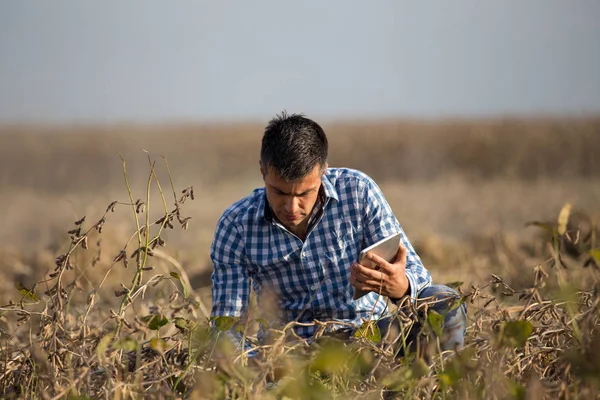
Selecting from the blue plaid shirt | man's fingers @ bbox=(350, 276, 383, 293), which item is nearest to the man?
the blue plaid shirt

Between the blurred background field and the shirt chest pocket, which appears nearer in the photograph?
the shirt chest pocket

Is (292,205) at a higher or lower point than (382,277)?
higher

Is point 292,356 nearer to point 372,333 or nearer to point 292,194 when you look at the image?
point 372,333

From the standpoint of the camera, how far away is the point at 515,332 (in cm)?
231

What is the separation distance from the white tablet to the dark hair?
401 millimetres

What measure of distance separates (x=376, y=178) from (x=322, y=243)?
2235cm

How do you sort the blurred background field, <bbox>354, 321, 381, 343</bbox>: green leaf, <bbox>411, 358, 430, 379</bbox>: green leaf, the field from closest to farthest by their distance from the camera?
<bbox>411, 358, 430, 379</bbox>: green leaf
the field
<bbox>354, 321, 381, 343</bbox>: green leaf
the blurred background field

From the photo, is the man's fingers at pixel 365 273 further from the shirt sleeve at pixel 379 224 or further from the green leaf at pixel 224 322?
the green leaf at pixel 224 322

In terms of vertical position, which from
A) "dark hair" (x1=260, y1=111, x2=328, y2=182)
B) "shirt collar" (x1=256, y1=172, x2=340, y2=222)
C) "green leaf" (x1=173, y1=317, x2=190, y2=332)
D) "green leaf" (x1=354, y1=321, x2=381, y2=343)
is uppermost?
"dark hair" (x1=260, y1=111, x2=328, y2=182)

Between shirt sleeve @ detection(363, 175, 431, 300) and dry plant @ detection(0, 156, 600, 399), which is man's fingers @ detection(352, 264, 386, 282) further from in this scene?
shirt sleeve @ detection(363, 175, 431, 300)

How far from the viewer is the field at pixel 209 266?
239cm

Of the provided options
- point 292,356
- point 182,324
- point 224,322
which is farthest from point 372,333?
A: point 182,324

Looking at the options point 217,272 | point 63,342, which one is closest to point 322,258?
point 217,272

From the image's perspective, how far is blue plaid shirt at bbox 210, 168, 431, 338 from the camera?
3.42 meters
